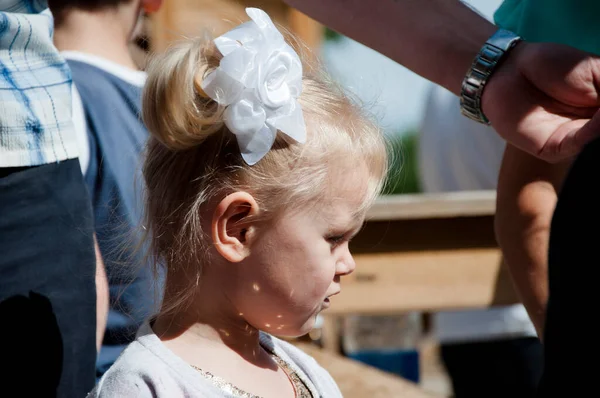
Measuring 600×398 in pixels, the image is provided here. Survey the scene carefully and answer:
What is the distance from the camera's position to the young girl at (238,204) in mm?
1427

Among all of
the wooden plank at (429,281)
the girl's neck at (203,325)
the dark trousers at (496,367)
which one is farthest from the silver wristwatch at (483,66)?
the dark trousers at (496,367)

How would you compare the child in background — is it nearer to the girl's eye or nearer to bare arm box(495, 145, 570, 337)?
the girl's eye

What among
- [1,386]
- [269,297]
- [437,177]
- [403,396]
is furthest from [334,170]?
[437,177]

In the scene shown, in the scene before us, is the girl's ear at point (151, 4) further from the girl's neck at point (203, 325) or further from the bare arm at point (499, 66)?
the girl's neck at point (203, 325)

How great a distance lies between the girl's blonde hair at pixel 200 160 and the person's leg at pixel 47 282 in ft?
0.95

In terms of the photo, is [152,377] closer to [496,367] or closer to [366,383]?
[366,383]

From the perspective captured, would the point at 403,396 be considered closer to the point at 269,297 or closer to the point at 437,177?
the point at 269,297

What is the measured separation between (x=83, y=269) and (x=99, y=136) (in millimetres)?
420

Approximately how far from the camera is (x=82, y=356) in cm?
181

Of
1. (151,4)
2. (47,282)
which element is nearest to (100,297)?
(47,282)

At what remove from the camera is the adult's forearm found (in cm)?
170

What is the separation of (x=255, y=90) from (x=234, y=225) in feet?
0.79

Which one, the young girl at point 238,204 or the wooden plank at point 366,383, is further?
the wooden plank at point 366,383

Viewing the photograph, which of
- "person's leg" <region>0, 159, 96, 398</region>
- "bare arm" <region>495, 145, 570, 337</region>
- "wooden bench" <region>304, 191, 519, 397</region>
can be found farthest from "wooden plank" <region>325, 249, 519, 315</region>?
"person's leg" <region>0, 159, 96, 398</region>
